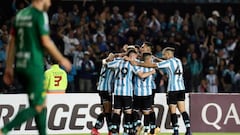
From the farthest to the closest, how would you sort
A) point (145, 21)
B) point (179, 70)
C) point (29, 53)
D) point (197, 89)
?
point (145, 21)
point (197, 89)
point (179, 70)
point (29, 53)

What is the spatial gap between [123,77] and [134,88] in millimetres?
550

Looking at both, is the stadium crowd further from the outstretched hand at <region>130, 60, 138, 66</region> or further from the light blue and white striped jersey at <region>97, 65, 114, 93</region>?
the outstretched hand at <region>130, 60, 138, 66</region>

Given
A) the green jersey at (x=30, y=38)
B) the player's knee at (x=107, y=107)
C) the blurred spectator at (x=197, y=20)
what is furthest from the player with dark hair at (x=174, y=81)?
the blurred spectator at (x=197, y=20)

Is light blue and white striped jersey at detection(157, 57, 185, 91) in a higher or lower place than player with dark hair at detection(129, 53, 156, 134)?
higher

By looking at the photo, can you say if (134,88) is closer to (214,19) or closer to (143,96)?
(143,96)

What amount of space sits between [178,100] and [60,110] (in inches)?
124

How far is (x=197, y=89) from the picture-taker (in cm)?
2272

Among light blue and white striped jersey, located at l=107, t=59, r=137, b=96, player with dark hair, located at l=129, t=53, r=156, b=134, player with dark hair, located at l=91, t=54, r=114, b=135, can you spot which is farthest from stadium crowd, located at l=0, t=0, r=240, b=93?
light blue and white striped jersey, located at l=107, t=59, r=137, b=96

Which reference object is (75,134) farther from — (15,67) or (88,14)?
(15,67)

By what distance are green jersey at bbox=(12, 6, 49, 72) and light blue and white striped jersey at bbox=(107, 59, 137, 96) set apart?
585 cm

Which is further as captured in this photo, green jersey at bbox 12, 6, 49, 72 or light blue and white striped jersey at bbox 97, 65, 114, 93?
light blue and white striped jersey at bbox 97, 65, 114, 93

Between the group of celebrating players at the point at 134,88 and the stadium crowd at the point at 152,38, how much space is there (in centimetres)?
498

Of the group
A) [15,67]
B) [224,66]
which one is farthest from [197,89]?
[15,67]

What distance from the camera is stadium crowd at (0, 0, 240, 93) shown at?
72.0 ft
